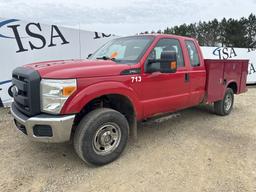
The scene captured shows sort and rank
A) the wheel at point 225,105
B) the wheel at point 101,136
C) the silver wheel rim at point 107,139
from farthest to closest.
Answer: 1. the wheel at point 225,105
2. the silver wheel rim at point 107,139
3. the wheel at point 101,136

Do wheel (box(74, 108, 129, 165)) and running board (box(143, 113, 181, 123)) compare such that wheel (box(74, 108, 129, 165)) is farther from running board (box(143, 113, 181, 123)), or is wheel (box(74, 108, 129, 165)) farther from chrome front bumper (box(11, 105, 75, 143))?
running board (box(143, 113, 181, 123))

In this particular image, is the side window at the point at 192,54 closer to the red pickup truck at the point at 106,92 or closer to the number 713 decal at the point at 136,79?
the red pickup truck at the point at 106,92

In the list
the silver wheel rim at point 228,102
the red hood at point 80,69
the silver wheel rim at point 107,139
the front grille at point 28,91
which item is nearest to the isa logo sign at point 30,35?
the front grille at point 28,91

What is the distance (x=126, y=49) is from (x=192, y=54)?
1576 millimetres

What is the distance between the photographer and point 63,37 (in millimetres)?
8453

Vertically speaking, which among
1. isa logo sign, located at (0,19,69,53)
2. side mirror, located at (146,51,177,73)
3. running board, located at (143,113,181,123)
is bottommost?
running board, located at (143,113,181,123)

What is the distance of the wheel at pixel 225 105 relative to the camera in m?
6.54

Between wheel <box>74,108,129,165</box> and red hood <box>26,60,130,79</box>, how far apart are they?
55 cm

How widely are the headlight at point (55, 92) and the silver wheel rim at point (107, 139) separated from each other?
71 cm

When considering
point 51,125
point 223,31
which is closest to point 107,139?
point 51,125

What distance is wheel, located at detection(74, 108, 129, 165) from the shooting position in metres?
3.59

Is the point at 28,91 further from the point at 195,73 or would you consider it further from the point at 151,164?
the point at 195,73

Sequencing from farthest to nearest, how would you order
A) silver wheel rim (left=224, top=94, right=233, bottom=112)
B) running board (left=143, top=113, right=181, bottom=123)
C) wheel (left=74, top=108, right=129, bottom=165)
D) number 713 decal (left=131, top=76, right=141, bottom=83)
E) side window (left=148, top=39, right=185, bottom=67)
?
silver wheel rim (left=224, top=94, right=233, bottom=112) → running board (left=143, top=113, right=181, bottom=123) → side window (left=148, top=39, right=185, bottom=67) → number 713 decal (left=131, top=76, right=141, bottom=83) → wheel (left=74, top=108, right=129, bottom=165)

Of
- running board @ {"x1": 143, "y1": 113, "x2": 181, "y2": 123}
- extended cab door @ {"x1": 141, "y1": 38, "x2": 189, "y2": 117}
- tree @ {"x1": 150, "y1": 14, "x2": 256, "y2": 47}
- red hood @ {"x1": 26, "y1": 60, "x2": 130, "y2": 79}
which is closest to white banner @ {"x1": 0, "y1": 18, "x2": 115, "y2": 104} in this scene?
running board @ {"x1": 143, "y1": 113, "x2": 181, "y2": 123}
